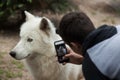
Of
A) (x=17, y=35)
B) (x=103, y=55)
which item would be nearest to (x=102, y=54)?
(x=103, y=55)

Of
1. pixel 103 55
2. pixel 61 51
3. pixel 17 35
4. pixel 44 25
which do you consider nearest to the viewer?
pixel 103 55

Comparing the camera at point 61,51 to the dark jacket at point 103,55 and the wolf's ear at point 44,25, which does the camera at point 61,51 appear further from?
the wolf's ear at point 44,25

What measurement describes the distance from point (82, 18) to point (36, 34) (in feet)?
4.13

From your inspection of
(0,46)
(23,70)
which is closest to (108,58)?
(23,70)

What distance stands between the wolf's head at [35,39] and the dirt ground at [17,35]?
4.08 ft

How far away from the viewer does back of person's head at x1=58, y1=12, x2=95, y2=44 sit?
118 inches

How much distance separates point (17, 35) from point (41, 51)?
330cm

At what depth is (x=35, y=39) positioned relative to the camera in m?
4.30

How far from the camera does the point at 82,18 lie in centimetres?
315

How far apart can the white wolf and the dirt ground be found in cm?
98

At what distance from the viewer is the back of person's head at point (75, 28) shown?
3002 millimetres

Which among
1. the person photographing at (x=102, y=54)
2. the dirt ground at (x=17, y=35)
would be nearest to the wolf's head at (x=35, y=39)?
the dirt ground at (x=17, y=35)

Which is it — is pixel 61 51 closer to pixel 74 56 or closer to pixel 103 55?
pixel 74 56

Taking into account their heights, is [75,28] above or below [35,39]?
above
